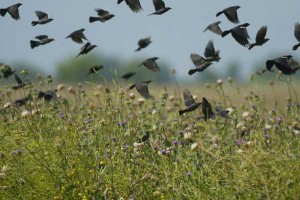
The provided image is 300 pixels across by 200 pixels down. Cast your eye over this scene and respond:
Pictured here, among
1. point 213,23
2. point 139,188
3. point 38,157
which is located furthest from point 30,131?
point 213,23

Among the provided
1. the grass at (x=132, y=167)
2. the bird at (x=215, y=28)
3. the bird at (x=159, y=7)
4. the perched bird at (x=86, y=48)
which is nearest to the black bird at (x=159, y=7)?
the bird at (x=159, y=7)

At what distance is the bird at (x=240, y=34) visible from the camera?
5.54 meters

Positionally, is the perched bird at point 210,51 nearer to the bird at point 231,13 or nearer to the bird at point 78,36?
the bird at point 231,13

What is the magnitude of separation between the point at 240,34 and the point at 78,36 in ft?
5.37

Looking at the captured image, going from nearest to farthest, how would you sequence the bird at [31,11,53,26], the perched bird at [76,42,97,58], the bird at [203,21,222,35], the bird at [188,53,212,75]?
the bird at [188,53,212,75]
the perched bird at [76,42,97,58]
the bird at [203,21,222,35]
the bird at [31,11,53,26]

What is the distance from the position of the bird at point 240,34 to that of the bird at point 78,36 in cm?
145

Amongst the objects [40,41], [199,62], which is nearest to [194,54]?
[199,62]

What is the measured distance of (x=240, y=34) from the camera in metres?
5.55

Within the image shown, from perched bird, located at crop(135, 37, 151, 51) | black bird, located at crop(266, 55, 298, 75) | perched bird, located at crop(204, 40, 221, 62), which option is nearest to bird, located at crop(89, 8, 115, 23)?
perched bird, located at crop(135, 37, 151, 51)

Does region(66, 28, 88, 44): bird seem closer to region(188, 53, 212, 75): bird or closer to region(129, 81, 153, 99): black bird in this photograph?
region(129, 81, 153, 99): black bird

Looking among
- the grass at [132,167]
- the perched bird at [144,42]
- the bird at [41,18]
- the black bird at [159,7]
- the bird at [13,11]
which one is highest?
the bird at [13,11]

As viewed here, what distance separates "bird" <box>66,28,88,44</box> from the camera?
20.8ft

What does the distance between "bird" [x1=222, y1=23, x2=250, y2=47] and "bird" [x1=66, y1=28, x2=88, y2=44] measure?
1446 millimetres

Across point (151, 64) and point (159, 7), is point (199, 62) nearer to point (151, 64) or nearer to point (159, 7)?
point (151, 64)
